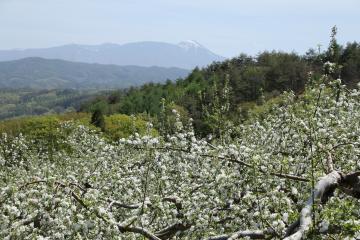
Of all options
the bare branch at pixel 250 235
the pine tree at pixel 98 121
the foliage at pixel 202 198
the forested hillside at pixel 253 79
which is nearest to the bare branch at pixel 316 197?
Answer: the foliage at pixel 202 198

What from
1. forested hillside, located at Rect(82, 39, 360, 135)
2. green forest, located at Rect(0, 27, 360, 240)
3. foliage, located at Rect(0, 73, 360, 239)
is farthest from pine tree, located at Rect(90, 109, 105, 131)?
foliage, located at Rect(0, 73, 360, 239)


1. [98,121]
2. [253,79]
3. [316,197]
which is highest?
[316,197]

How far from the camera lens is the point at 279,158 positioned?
784 cm

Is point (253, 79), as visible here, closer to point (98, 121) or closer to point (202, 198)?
point (98, 121)

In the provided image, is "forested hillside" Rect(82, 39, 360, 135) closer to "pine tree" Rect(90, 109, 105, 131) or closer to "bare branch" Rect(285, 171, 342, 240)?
"pine tree" Rect(90, 109, 105, 131)

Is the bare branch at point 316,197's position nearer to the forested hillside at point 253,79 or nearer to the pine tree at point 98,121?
the forested hillside at point 253,79

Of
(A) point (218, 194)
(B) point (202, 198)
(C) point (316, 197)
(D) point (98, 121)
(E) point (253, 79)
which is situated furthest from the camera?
(E) point (253, 79)

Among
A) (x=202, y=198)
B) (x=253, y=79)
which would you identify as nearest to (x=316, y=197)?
(x=202, y=198)

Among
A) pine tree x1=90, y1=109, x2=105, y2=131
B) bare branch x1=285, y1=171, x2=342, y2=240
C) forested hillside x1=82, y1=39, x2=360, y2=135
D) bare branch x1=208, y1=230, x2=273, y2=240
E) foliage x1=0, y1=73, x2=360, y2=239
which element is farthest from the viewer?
forested hillside x1=82, y1=39, x2=360, y2=135

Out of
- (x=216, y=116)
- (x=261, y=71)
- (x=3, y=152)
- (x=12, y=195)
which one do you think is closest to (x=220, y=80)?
(x=261, y=71)

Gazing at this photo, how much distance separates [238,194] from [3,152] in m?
15.3

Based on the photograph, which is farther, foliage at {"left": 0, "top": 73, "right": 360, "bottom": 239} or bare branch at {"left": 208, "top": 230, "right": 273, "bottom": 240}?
foliage at {"left": 0, "top": 73, "right": 360, "bottom": 239}

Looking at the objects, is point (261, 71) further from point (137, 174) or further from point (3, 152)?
point (137, 174)

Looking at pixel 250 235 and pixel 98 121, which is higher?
pixel 250 235
